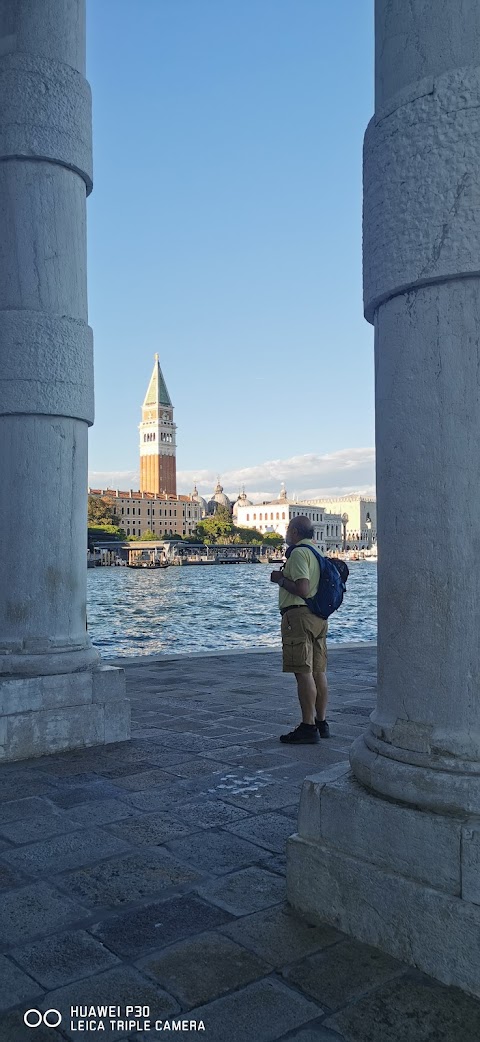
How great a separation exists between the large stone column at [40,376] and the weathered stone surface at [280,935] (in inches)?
100

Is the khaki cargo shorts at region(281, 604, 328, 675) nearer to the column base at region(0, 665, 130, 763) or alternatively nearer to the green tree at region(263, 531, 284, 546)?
the column base at region(0, 665, 130, 763)

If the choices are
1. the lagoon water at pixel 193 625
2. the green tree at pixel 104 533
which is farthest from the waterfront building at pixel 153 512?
the lagoon water at pixel 193 625

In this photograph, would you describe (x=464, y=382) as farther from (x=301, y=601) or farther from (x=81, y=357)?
(x=81, y=357)

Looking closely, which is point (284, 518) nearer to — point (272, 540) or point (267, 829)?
point (272, 540)

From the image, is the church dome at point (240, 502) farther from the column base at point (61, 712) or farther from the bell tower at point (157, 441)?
the column base at point (61, 712)

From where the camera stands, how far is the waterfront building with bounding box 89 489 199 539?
4899 inches

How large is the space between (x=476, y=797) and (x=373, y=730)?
0.42 metres

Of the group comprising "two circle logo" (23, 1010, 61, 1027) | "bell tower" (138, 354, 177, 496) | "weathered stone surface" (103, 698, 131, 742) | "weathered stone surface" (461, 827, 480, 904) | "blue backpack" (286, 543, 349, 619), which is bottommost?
"two circle logo" (23, 1010, 61, 1027)

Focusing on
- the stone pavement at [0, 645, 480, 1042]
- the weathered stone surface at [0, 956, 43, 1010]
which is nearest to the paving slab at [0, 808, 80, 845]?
the stone pavement at [0, 645, 480, 1042]

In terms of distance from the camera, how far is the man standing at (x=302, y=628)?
4949 millimetres

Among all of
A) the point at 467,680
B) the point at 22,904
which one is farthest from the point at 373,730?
the point at 22,904

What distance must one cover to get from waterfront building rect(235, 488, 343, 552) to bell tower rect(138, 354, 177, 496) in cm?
1556

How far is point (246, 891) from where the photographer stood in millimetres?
2746

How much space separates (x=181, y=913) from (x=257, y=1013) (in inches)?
24.4
